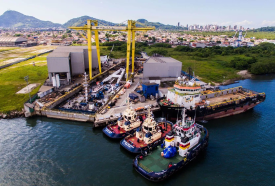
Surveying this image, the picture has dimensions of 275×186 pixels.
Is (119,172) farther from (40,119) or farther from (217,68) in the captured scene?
(217,68)

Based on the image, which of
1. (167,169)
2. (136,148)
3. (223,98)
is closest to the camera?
(167,169)

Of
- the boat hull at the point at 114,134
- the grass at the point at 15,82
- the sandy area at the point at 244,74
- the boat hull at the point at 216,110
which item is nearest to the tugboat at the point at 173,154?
the boat hull at the point at 114,134

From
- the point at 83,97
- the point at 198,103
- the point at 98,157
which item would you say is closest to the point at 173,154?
the point at 98,157

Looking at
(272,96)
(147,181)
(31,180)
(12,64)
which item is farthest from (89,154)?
(12,64)

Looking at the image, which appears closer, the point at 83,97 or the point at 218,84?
the point at 83,97

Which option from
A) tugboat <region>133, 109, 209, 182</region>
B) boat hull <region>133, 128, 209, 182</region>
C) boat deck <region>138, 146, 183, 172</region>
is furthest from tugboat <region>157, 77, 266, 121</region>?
boat deck <region>138, 146, 183, 172</region>

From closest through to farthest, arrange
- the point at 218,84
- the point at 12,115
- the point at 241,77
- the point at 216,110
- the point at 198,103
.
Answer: the point at 12,115 → the point at 216,110 → the point at 198,103 → the point at 218,84 → the point at 241,77

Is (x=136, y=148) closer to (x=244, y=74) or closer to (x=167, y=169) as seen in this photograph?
(x=167, y=169)

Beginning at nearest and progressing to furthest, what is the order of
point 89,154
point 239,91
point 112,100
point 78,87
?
point 89,154, point 112,100, point 239,91, point 78,87
